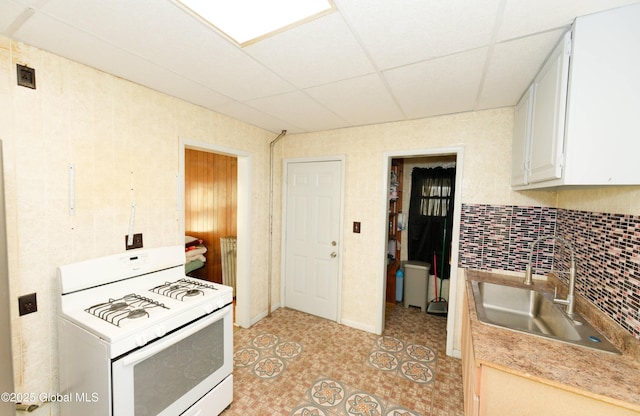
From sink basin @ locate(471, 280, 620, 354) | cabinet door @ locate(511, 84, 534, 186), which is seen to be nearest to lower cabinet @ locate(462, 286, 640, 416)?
sink basin @ locate(471, 280, 620, 354)

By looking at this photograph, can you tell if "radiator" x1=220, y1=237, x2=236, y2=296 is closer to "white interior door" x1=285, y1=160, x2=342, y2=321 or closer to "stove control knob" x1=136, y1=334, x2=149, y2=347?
"white interior door" x1=285, y1=160, x2=342, y2=321

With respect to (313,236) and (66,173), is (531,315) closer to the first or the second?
(313,236)

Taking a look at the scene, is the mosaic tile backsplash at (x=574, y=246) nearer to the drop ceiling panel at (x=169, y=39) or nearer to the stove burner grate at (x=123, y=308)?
the drop ceiling panel at (x=169, y=39)

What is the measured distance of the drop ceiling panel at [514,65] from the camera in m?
1.31

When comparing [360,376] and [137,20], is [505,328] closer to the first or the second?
[360,376]

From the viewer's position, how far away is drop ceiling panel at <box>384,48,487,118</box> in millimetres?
1531

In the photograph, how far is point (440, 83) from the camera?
1.80 metres

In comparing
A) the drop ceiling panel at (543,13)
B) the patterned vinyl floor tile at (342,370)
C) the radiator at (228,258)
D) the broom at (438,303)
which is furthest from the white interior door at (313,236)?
the drop ceiling panel at (543,13)

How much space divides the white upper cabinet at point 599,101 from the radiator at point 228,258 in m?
3.51

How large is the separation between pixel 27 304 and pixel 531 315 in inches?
130

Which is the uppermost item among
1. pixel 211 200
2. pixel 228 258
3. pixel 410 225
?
pixel 211 200

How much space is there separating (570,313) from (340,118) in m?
2.32

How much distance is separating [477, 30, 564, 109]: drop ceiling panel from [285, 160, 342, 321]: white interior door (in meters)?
1.62

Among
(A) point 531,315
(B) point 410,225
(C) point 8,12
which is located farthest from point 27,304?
(B) point 410,225
